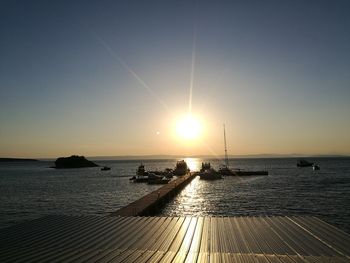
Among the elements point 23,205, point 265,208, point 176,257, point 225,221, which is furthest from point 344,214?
point 23,205

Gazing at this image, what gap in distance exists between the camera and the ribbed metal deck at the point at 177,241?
12.0m

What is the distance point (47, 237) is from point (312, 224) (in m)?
13.0

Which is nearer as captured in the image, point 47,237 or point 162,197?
point 47,237

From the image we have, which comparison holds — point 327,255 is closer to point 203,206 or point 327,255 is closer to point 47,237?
point 47,237

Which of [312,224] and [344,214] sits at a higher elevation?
[312,224]

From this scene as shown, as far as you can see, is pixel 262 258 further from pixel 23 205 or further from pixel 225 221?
pixel 23 205

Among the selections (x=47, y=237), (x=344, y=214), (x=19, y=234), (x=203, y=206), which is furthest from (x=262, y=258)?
(x=203, y=206)

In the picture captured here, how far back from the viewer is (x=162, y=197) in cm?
4569

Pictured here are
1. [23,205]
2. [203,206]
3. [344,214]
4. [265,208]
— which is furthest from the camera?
[23,205]

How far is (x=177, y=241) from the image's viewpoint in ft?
46.2

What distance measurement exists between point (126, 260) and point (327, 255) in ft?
23.4

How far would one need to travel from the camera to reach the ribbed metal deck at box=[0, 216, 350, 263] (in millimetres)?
12023

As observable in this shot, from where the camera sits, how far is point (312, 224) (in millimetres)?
17250

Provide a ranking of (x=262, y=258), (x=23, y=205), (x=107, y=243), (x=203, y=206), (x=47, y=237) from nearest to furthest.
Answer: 1. (x=262, y=258)
2. (x=107, y=243)
3. (x=47, y=237)
4. (x=203, y=206)
5. (x=23, y=205)
